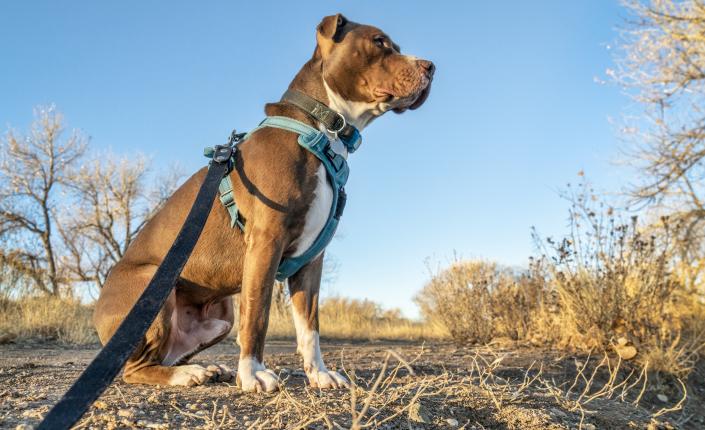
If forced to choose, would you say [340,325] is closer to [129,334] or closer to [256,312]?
[256,312]

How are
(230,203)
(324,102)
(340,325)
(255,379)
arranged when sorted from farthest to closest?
(340,325), (324,102), (230,203), (255,379)

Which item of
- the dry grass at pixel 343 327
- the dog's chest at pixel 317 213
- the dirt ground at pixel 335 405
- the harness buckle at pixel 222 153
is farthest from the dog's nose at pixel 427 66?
the dry grass at pixel 343 327

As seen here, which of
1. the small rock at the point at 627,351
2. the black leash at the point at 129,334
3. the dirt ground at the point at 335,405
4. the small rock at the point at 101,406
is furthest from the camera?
the small rock at the point at 627,351

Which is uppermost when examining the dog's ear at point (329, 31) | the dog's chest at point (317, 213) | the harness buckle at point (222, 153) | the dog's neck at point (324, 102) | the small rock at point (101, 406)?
the dog's ear at point (329, 31)

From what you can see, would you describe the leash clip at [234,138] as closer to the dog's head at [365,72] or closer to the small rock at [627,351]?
the dog's head at [365,72]

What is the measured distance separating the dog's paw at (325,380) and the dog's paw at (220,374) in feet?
1.62

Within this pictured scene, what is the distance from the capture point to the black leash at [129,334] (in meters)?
1.51

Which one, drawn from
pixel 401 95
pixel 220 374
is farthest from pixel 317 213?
pixel 220 374

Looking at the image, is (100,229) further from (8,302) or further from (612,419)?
(612,419)

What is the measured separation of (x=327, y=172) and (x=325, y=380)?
1129 mm

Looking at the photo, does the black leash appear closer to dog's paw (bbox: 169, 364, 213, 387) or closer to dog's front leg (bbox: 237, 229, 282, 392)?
dog's front leg (bbox: 237, 229, 282, 392)

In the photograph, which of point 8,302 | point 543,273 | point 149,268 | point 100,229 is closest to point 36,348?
point 8,302

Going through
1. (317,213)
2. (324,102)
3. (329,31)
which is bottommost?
(317,213)

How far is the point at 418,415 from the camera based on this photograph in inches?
100
